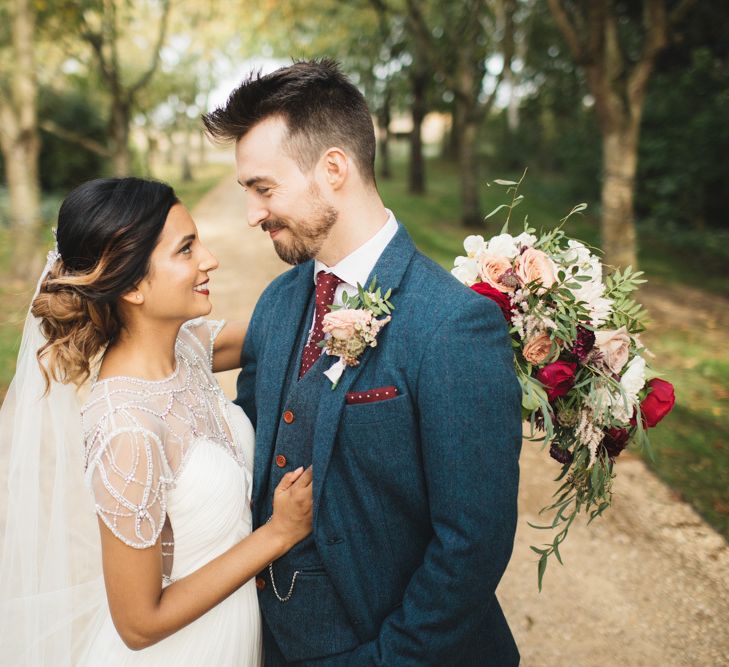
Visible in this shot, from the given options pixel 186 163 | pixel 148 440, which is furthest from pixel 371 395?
pixel 186 163

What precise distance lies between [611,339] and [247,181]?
1.35 metres

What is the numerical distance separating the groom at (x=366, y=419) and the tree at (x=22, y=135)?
8.63 metres

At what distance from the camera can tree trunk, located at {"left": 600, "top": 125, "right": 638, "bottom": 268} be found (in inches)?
296

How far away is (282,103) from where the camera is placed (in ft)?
6.82

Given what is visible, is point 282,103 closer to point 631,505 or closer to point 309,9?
point 631,505

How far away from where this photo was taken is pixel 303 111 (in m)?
2.08

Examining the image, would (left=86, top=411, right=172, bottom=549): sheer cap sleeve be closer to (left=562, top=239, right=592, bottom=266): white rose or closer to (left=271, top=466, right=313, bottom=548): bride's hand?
(left=271, top=466, right=313, bottom=548): bride's hand

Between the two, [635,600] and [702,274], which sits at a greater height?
[635,600]

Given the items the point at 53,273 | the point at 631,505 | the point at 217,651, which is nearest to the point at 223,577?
the point at 217,651

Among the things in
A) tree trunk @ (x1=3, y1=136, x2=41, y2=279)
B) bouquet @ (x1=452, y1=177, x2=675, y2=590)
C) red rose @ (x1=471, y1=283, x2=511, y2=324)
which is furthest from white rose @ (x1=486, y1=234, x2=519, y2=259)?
tree trunk @ (x1=3, y1=136, x2=41, y2=279)

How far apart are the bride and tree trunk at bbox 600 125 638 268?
634 cm

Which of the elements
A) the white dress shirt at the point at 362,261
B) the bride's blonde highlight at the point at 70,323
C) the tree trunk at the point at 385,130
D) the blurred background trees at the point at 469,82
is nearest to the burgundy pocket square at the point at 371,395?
the white dress shirt at the point at 362,261

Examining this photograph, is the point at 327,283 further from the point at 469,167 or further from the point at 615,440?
the point at 469,167

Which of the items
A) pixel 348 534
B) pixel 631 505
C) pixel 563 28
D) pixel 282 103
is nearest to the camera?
pixel 348 534
